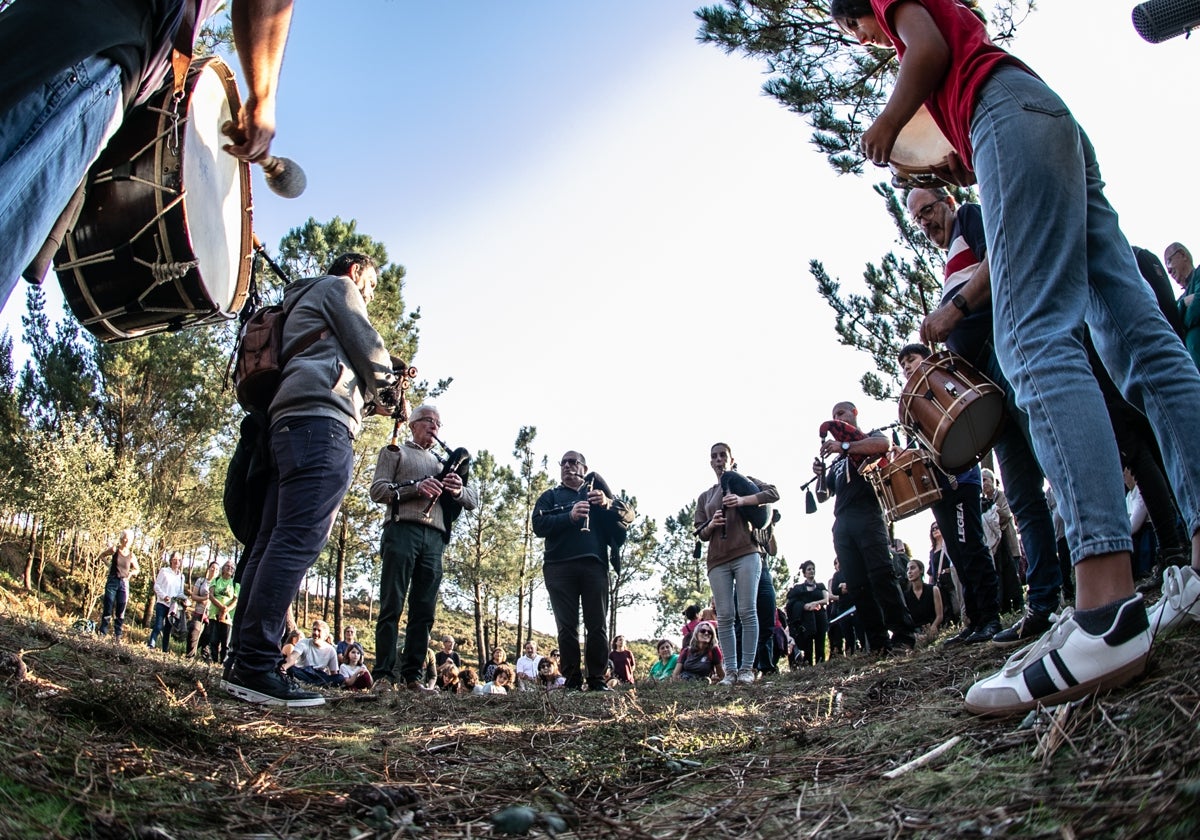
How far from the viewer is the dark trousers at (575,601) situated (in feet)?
20.7

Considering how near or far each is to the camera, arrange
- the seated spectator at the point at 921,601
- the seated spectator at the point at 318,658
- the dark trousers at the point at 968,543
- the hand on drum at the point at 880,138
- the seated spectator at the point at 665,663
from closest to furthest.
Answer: the hand on drum at the point at 880,138 → the dark trousers at the point at 968,543 → the seated spectator at the point at 921,601 → the seated spectator at the point at 318,658 → the seated spectator at the point at 665,663

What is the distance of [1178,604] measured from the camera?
1.70 meters

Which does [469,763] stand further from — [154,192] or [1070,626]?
[154,192]

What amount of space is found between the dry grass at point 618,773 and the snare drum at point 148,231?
115 centimetres

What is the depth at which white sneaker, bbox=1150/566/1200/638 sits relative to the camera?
167cm

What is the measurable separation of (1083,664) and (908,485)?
3.76m

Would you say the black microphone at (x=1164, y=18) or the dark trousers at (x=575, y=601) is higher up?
the black microphone at (x=1164, y=18)

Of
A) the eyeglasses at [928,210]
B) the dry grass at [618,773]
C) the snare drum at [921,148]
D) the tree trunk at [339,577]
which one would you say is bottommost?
the dry grass at [618,773]

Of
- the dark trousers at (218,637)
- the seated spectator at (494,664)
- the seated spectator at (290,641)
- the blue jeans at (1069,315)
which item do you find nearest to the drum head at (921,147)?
the blue jeans at (1069,315)

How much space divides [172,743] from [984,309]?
10.6 ft

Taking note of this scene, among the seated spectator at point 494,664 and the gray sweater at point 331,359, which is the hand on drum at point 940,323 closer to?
the gray sweater at point 331,359

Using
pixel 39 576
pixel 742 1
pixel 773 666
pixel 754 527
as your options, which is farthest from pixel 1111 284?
pixel 39 576

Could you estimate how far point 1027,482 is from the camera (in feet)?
11.3

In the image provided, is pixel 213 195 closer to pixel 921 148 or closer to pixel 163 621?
pixel 921 148
